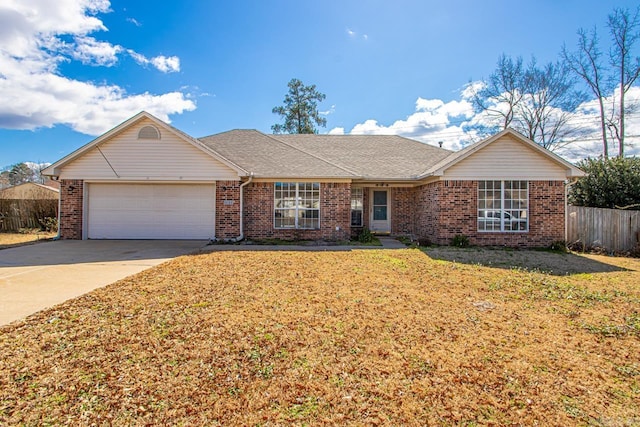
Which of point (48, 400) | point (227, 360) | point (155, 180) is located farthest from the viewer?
point (155, 180)

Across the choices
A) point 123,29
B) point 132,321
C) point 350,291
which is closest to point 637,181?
point 350,291

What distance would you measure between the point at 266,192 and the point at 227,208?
5.45ft

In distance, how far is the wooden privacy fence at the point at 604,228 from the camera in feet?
40.1

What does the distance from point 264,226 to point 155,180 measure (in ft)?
14.9

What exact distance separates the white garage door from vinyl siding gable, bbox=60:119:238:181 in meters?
0.56

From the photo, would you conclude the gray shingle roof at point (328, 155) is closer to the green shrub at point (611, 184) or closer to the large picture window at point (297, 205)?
the large picture window at point (297, 205)

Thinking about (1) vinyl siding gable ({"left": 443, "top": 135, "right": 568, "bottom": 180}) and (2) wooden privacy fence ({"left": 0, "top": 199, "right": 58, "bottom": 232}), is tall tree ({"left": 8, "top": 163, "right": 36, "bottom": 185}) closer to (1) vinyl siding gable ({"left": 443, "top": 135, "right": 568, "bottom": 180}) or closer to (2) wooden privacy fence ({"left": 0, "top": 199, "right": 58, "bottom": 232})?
(2) wooden privacy fence ({"left": 0, "top": 199, "right": 58, "bottom": 232})

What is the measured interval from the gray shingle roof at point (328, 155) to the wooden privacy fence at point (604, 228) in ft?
19.2

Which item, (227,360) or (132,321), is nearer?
(227,360)

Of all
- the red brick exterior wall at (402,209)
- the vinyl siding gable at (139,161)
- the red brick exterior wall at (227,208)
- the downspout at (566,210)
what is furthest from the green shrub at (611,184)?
the vinyl siding gable at (139,161)

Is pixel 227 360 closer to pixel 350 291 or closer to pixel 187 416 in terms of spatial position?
pixel 187 416

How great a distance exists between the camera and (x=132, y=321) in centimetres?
464

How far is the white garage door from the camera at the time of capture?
13078mm

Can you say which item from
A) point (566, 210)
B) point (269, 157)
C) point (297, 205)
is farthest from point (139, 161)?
point (566, 210)
